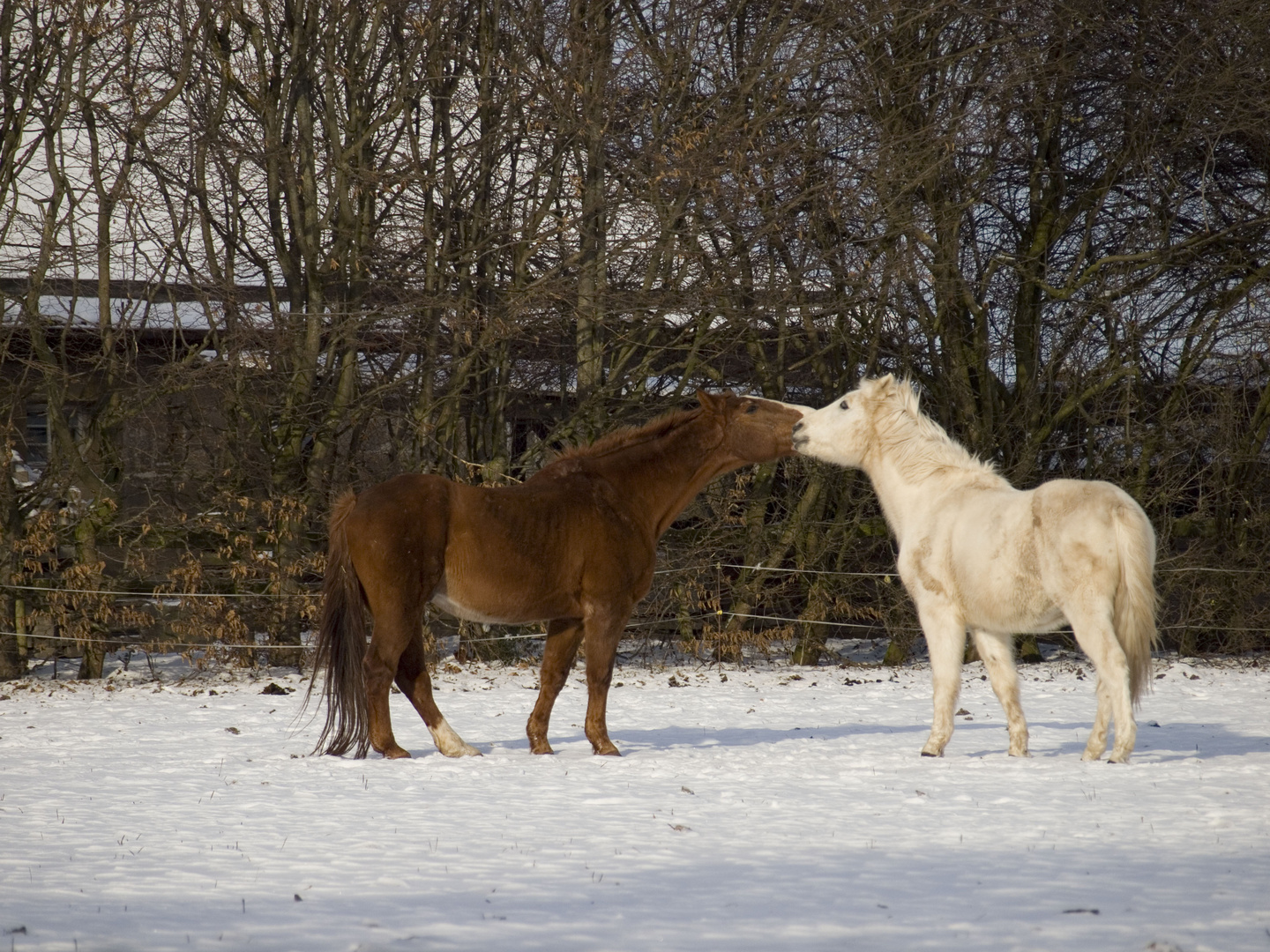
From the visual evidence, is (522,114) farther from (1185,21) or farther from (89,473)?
(1185,21)

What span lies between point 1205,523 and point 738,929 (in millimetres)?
13555

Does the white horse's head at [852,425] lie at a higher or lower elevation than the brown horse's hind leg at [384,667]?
higher

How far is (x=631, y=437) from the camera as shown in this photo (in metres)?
7.57

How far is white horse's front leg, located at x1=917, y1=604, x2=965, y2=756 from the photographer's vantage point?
22.1 feet

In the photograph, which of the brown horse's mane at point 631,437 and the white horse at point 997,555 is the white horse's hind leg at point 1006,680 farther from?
the brown horse's mane at point 631,437

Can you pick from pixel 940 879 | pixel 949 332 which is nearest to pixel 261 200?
pixel 949 332

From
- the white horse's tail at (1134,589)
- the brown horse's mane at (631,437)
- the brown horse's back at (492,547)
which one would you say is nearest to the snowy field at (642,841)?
the white horse's tail at (1134,589)

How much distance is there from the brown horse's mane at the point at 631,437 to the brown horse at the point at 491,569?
16 millimetres

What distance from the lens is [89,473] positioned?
1266 centimetres

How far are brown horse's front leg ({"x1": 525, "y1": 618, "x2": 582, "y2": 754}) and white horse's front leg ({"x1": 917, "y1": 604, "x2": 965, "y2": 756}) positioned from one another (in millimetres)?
1974

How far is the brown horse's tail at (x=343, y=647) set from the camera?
6.71m

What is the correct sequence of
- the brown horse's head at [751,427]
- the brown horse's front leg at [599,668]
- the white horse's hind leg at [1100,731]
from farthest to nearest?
the brown horse's head at [751,427] → the brown horse's front leg at [599,668] → the white horse's hind leg at [1100,731]

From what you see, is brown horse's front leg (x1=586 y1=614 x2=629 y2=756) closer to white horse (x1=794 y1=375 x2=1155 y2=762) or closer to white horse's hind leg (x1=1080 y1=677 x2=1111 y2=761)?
white horse (x1=794 y1=375 x2=1155 y2=762)

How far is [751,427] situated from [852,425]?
2.03ft
